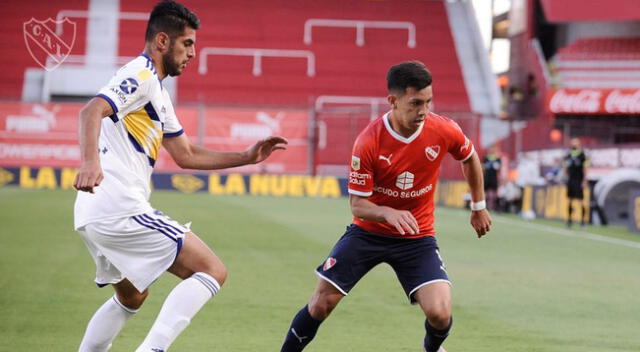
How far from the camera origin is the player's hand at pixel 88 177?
460 cm

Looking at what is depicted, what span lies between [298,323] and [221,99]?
120 feet

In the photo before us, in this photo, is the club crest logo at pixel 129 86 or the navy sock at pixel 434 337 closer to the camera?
the club crest logo at pixel 129 86

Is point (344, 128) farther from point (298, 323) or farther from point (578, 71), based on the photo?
point (298, 323)

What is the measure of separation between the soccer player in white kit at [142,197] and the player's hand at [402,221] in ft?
3.20

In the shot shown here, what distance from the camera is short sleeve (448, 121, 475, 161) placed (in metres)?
6.13

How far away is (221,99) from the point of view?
138 ft

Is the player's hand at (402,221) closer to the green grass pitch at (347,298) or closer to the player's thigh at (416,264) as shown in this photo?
the player's thigh at (416,264)

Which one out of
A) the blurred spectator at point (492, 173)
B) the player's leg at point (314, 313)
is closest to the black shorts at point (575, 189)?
the blurred spectator at point (492, 173)

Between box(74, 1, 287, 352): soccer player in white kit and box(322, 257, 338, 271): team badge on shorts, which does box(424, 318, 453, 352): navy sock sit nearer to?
box(322, 257, 338, 271): team badge on shorts

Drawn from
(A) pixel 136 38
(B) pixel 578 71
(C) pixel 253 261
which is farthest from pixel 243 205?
(B) pixel 578 71

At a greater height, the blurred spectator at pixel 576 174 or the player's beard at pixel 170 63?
the player's beard at pixel 170 63

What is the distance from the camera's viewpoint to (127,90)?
493 cm

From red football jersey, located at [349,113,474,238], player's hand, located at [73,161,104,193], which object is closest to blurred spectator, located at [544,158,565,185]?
red football jersey, located at [349,113,474,238]

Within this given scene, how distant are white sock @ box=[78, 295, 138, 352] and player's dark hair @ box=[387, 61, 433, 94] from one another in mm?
1957
